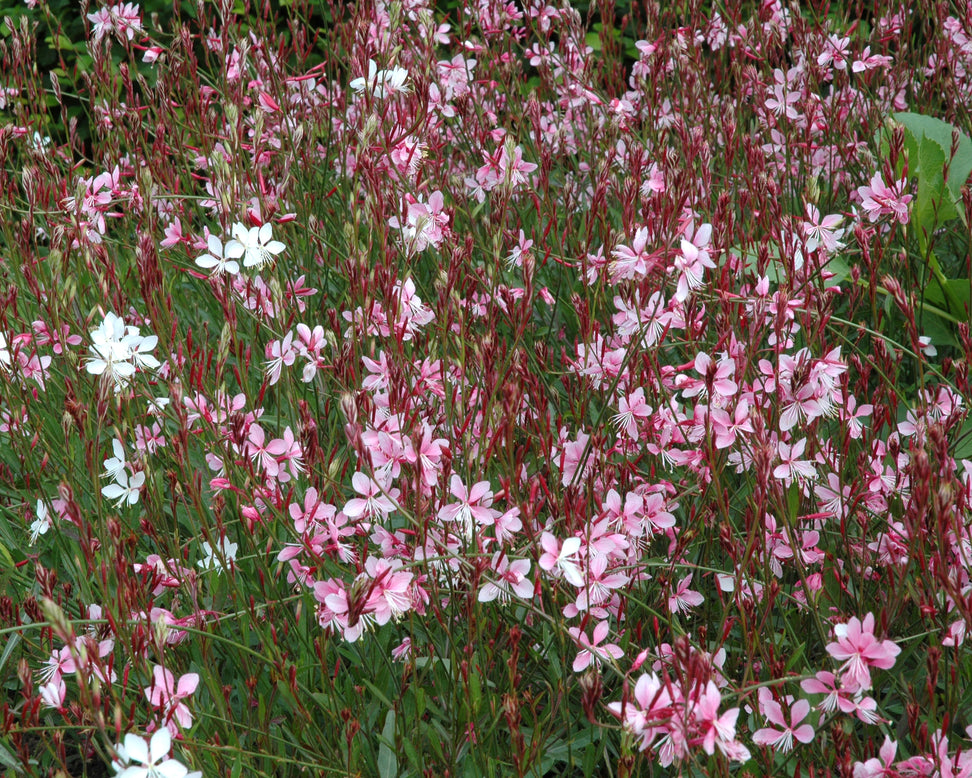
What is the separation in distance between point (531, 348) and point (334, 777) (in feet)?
3.98

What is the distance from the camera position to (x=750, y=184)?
2.51m

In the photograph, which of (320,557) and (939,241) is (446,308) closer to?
(320,557)

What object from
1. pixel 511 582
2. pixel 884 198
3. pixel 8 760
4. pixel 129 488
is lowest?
pixel 8 760

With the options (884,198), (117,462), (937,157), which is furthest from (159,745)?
(937,157)

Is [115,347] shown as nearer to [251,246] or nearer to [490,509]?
[251,246]

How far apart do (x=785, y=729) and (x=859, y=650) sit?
8.1 inches

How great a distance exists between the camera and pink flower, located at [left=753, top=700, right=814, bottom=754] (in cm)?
137

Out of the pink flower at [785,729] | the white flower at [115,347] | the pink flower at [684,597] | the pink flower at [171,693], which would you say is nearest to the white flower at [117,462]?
the white flower at [115,347]

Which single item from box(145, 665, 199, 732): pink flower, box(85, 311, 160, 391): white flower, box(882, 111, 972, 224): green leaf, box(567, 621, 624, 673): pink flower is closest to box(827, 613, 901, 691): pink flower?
box(567, 621, 624, 673): pink flower

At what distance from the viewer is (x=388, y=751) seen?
1761 millimetres

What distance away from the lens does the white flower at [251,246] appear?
6.39ft

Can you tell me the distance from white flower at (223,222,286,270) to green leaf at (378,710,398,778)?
0.91 meters

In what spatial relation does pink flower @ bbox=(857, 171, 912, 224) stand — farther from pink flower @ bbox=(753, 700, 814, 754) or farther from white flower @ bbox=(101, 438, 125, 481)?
white flower @ bbox=(101, 438, 125, 481)

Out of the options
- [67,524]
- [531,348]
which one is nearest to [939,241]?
[531,348]
